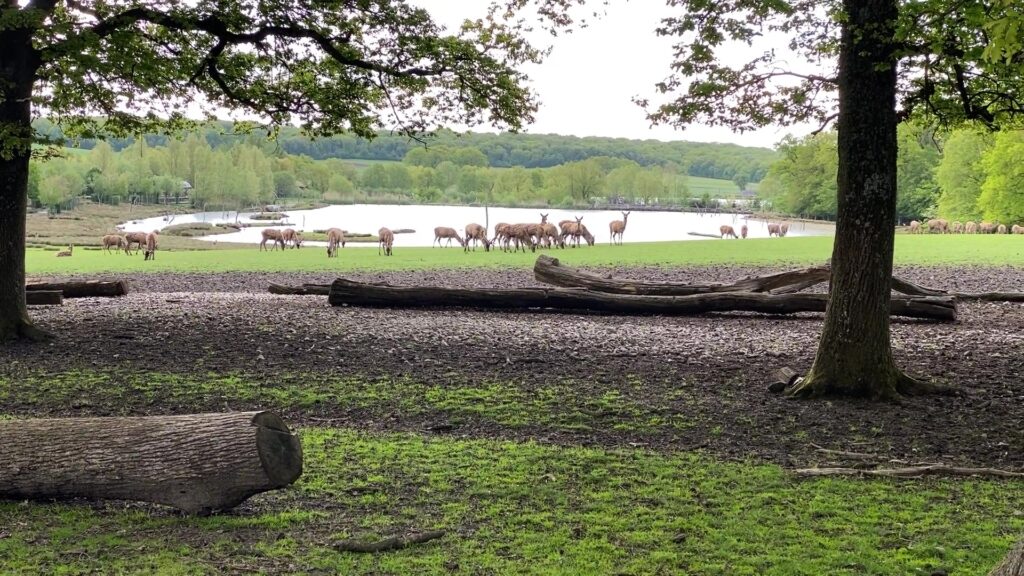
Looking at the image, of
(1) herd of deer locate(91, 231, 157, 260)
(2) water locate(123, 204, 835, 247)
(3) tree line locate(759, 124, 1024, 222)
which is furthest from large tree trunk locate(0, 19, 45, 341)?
(2) water locate(123, 204, 835, 247)

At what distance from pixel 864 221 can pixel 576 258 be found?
24.6 meters

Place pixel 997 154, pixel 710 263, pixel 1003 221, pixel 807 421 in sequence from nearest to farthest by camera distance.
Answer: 1. pixel 807 421
2. pixel 710 263
3. pixel 997 154
4. pixel 1003 221

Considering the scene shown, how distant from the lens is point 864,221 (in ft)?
28.5

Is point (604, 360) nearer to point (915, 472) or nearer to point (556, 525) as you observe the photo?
point (915, 472)

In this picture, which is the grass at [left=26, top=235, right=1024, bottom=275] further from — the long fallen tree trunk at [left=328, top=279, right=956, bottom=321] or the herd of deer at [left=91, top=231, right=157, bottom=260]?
the long fallen tree trunk at [left=328, top=279, right=956, bottom=321]

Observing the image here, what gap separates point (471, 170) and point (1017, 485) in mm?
112512

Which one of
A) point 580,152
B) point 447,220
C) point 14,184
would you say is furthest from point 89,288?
point 580,152

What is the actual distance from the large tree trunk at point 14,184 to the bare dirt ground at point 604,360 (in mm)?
658

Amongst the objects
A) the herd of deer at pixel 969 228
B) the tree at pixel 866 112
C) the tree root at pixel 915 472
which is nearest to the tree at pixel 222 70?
the tree at pixel 866 112

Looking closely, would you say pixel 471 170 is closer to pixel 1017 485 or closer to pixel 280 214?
pixel 280 214

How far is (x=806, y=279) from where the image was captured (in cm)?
1588

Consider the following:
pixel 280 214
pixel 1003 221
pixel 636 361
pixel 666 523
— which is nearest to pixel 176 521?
pixel 666 523

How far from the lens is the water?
7738cm

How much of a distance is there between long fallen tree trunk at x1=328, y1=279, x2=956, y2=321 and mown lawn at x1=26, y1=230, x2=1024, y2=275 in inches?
499
